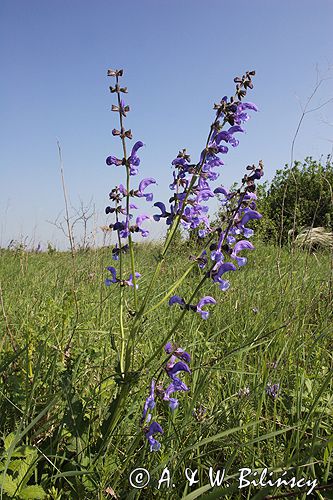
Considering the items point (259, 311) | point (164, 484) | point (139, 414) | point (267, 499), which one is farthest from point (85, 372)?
point (259, 311)

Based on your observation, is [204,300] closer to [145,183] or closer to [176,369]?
[176,369]

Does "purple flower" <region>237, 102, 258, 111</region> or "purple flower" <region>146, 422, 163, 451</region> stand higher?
"purple flower" <region>237, 102, 258, 111</region>

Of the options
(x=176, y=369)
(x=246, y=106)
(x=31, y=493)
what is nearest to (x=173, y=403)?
(x=176, y=369)

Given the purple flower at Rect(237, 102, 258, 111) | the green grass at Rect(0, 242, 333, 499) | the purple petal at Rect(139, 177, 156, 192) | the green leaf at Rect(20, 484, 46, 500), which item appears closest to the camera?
the green leaf at Rect(20, 484, 46, 500)

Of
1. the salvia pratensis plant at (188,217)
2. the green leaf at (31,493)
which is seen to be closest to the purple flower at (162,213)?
the salvia pratensis plant at (188,217)

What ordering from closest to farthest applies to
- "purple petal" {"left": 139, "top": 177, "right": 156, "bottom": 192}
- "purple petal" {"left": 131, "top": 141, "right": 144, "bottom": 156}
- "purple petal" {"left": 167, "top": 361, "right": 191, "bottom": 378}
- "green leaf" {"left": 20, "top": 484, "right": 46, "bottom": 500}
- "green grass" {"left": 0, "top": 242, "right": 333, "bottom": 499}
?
"green leaf" {"left": 20, "top": 484, "right": 46, "bottom": 500} → "green grass" {"left": 0, "top": 242, "right": 333, "bottom": 499} → "purple petal" {"left": 167, "top": 361, "right": 191, "bottom": 378} → "purple petal" {"left": 131, "top": 141, "right": 144, "bottom": 156} → "purple petal" {"left": 139, "top": 177, "right": 156, "bottom": 192}

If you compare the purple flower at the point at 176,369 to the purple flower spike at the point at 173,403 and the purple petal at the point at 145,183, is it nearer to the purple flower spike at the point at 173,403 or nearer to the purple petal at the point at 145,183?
the purple flower spike at the point at 173,403

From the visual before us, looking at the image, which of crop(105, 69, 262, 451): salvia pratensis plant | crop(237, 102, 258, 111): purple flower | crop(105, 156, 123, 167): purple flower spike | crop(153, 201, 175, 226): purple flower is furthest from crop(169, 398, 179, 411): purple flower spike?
crop(237, 102, 258, 111): purple flower

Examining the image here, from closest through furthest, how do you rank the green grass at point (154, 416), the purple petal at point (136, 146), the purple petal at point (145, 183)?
the green grass at point (154, 416)
the purple petal at point (136, 146)
the purple petal at point (145, 183)

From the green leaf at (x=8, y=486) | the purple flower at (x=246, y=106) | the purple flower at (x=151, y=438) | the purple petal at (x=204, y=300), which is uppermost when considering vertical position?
the purple flower at (x=246, y=106)

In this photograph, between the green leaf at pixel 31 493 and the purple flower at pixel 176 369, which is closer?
the green leaf at pixel 31 493

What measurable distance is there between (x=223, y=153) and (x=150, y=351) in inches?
50.8

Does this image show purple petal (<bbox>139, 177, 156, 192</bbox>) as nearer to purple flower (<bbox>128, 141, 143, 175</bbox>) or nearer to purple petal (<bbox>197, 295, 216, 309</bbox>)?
purple flower (<bbox>128, 141, 143, 175</bbox>)

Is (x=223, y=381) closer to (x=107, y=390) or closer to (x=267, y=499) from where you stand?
(x=107, y=390)
